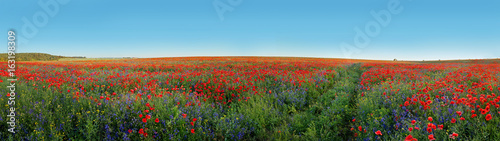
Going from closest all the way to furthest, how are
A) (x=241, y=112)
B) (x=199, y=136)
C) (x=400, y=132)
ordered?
(x=400, y=132) → (x=199, y=136) → (x=241, y=112)

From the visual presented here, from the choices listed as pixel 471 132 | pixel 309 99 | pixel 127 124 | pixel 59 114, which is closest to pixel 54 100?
pixel 59 114

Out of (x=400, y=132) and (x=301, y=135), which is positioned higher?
(x=400, y=132)

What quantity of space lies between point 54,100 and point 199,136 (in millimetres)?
3381

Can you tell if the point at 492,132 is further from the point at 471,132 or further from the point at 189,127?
the point at 189,127

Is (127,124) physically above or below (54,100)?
below

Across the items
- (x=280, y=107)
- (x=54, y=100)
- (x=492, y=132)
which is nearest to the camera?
(x=492, y=132)

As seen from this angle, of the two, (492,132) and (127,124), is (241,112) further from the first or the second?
(492,132)

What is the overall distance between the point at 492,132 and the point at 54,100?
7954mm

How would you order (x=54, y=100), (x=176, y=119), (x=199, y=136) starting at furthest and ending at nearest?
(x=54, y=100), (x=176, y=119), (x=199, y=136)

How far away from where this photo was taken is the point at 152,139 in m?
3.95

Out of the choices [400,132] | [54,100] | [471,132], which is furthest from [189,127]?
[471,132]

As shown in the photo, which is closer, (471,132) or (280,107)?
(471,132)

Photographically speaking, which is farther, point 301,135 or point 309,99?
point 309,99

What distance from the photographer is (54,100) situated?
4824mm
